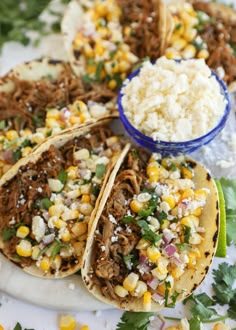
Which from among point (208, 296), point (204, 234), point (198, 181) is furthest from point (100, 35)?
point (208, 296)

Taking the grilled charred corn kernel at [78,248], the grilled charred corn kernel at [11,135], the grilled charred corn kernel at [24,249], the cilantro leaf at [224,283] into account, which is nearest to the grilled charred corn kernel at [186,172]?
the cilantro leaf at [224,283]

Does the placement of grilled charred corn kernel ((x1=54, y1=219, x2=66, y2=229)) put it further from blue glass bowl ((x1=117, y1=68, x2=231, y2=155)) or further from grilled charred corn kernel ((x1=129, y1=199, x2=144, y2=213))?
blue glass bowl ((x1=117, y1=68, x2=231, y2=155))

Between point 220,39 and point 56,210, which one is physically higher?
point 220,39

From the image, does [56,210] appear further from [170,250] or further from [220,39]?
[220,39]

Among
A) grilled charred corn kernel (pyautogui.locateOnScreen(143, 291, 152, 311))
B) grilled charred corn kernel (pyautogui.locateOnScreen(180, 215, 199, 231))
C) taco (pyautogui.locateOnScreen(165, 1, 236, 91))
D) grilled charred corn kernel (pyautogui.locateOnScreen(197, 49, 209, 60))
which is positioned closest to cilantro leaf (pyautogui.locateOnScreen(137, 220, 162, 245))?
grilled charred corn kernel (pyautogui.locateOnScreen(180, 215, 199, 231))

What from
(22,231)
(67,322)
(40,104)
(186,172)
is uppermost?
(40,104)

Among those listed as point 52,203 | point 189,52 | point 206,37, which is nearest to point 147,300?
point 52,203
